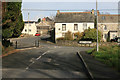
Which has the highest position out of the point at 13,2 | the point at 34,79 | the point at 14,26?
the point at 13,2

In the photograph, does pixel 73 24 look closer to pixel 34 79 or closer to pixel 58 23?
pixel 58 23

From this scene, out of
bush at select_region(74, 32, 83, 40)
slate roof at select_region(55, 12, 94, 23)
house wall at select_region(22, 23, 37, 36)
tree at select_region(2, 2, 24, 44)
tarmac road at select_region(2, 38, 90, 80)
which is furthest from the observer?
house wall at select_region(22, 23, 37, 36)

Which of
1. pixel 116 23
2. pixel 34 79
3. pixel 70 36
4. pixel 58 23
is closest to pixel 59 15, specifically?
pixel 58 23

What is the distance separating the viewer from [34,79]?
9492 mm

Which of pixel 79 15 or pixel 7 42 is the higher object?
pixel 79 15

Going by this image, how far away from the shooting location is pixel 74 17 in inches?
1982

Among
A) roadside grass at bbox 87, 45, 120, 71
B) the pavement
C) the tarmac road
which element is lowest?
the tarmac road

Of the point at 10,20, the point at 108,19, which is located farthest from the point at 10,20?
the point at 108,19

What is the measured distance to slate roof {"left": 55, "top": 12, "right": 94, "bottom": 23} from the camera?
49531mm

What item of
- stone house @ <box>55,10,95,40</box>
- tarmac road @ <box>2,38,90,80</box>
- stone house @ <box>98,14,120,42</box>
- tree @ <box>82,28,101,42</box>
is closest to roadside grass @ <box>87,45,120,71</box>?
tarmac road @ <box>2,38,90,80</box>

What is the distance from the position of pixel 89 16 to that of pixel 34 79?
43058 millimetres

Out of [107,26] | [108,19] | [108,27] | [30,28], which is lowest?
[108,27]

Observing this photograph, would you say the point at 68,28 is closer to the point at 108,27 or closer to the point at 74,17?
the point at 74,17

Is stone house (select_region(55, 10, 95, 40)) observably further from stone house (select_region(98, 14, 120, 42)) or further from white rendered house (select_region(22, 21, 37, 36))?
white rendered house (select_region(22, 21, 37, 36))
